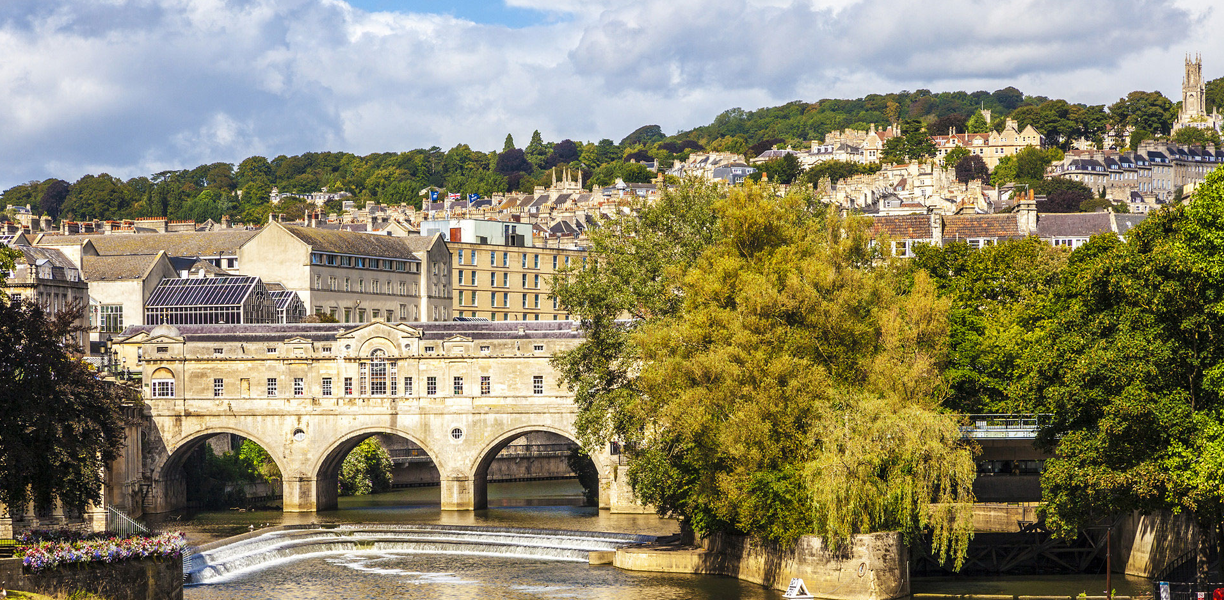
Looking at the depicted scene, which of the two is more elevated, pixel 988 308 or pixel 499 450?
pixel 988 308

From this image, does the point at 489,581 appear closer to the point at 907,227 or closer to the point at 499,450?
the point at 499,450

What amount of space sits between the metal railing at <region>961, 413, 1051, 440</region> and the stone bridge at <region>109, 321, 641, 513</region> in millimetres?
20493

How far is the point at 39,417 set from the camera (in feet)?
114

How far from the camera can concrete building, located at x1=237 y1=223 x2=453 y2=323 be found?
104875 mm

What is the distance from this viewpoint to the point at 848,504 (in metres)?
42.2

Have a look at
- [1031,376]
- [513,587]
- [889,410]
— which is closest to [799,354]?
[889,410]

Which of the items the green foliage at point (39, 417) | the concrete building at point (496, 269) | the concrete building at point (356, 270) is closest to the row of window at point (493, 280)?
the concrete building at point (496, 269)

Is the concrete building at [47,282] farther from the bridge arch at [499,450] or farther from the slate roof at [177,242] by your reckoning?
the slate roof at [177,242]

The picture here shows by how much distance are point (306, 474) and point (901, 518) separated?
36.2 m

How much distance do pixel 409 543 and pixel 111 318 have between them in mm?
42654

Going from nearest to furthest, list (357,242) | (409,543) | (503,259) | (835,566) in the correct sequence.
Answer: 1. (835,566)
2. (409,543)
3. (357,242)
4. (503,259)

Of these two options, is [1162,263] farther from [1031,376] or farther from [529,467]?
[529,467]

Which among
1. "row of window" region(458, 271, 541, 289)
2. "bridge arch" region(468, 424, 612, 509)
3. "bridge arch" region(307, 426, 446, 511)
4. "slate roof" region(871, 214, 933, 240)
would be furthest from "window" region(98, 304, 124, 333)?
"slate roof" region(871, 214, 933, 240)

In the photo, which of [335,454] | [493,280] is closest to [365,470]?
[335,454]
